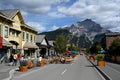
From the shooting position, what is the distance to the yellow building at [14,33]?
46.0m

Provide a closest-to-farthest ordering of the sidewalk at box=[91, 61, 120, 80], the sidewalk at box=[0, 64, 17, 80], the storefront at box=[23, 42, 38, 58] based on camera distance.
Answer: the sidewalk at box=[91, 61, 120, 80] < the sidewalk at box=[0, 64, 17, 80] < the storefront at box=[23, 42, 38, 58]

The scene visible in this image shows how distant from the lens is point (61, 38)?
107 m

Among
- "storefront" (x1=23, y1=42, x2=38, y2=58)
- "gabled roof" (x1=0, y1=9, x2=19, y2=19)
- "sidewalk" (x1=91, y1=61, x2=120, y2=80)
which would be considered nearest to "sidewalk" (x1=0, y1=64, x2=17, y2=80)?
"sidewalk" (x1=91, y1=61, x2=120, y2=80)

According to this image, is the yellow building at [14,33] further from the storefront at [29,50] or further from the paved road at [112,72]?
the paved road at [112,72]

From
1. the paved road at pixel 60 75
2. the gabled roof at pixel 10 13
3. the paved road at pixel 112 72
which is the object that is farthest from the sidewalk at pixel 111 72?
the gabled roof at pixel 10 13

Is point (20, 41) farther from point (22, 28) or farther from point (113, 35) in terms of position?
point (113, 35)

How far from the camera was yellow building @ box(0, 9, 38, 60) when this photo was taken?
151 feet

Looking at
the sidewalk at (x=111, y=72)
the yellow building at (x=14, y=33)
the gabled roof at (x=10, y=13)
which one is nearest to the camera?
the sidewalk at (x=111, y=72)

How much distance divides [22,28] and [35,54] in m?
13.7

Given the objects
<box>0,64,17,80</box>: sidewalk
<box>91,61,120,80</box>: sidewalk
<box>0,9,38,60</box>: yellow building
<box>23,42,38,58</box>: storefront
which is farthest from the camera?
<box>23,42,38,58</box>: storefront

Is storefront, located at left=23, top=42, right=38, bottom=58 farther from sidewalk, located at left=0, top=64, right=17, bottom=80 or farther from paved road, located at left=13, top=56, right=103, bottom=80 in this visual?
paved road, located at left=13, top=56, right=103, bottom=80

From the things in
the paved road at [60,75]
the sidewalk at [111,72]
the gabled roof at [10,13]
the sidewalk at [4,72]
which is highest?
the gabled roof at [10,13]

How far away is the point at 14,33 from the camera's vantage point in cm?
5359

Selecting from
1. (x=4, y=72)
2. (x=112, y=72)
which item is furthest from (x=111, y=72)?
(x=4, y=72)
